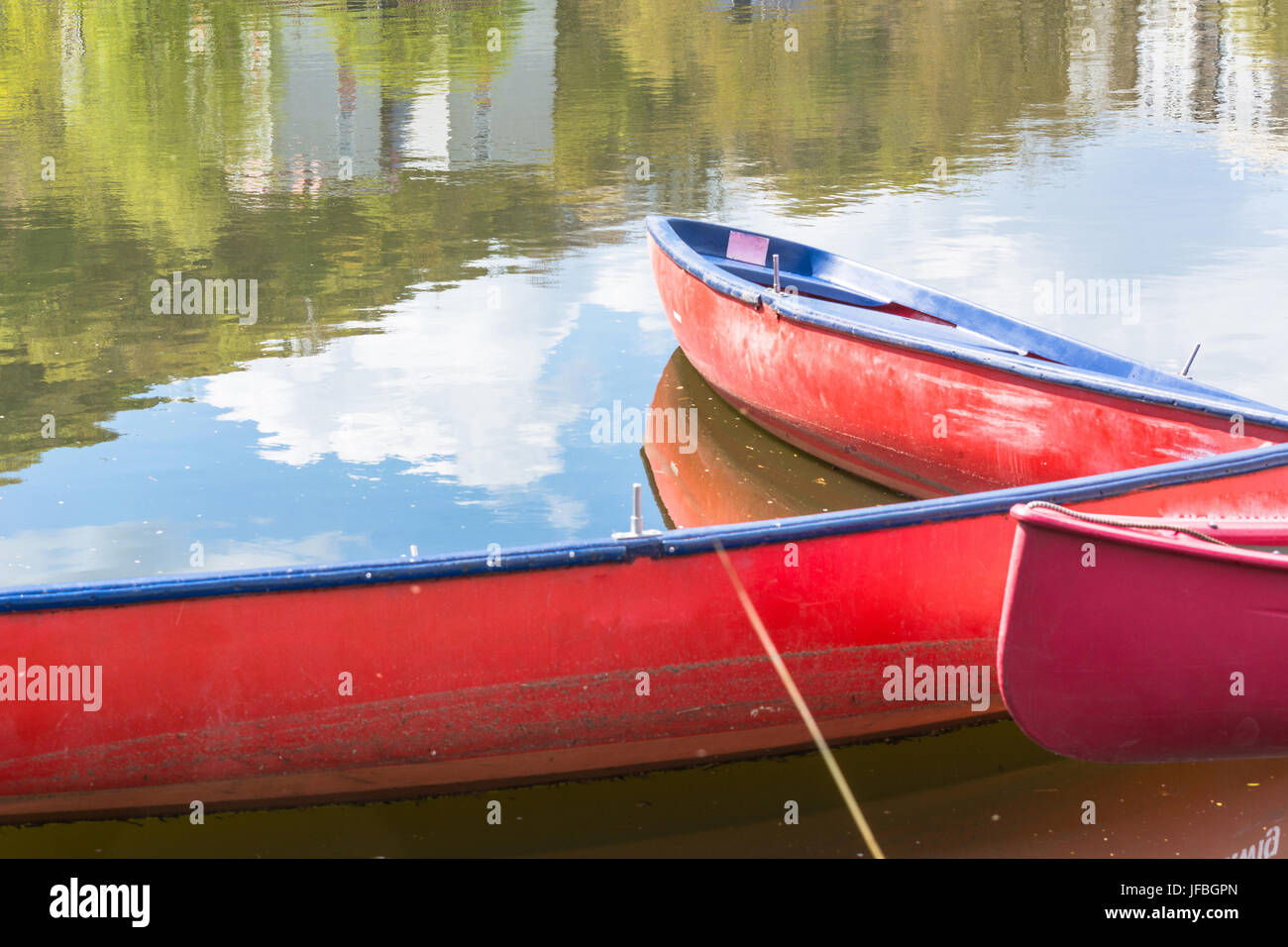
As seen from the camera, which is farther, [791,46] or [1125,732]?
[791,46]

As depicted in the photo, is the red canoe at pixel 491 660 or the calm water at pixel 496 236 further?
the calm water at pixel 496 236

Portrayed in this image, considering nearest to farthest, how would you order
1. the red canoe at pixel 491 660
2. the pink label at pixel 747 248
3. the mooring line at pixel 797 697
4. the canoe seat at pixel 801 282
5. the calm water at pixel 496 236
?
the red canoe at pixel 491 660 → the mooring line at pixel 797 697 → the calm water at pixel 496 236 → the canoe seat at pixel 801 282 → the pink label at pixel 747 248

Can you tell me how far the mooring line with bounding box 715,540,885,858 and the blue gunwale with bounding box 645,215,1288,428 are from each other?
2426 mm

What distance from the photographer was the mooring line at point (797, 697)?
4.83 m

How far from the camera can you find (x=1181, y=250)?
38.0 ft

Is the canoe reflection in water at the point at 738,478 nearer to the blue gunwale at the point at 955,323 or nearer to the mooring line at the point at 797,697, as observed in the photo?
the blue gunwale at the point at 955,323

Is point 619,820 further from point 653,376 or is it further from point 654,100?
point 654,100

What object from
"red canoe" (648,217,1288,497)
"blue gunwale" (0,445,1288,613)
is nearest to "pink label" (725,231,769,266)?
"red canoe" (648,217,1288,497)

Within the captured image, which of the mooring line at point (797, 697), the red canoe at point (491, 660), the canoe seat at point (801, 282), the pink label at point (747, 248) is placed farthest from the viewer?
the pink label at point (747, 248)


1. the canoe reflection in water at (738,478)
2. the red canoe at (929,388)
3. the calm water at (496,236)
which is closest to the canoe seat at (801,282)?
the red canoe at (929,388)

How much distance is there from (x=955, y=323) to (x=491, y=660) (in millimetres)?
4634

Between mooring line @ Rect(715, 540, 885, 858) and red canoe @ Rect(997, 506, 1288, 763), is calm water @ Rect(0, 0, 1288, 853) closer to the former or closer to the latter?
mooring line @ Rect(715, 540, 885, 858)

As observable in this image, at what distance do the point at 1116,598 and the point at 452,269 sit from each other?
820cm

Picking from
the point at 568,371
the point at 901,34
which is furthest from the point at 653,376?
the point at 901,34
